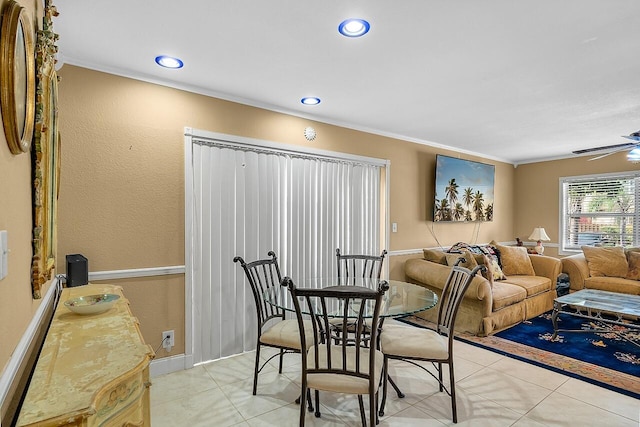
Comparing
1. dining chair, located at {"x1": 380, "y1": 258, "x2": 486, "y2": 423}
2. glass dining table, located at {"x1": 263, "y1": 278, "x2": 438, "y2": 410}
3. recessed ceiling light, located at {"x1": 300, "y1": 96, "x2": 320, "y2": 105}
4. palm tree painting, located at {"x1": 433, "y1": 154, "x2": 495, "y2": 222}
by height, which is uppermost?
recessed ceiling light, located at {"x1": 300, "y1": 96, "x2": 320, "y2": 105}

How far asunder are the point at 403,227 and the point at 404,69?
8.02ft

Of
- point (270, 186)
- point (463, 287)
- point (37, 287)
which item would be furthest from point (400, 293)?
point (37, 287)

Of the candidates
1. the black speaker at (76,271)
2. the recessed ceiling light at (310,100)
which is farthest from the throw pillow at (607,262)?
the black speaker at (76,271)

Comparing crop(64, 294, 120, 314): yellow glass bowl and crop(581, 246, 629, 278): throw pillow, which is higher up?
crop(64, 294, 120, 314): yellow glass bowl

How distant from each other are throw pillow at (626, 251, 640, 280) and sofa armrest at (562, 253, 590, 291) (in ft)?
1.45

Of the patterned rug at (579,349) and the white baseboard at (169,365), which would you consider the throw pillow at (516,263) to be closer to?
the patterned rug at (579,349)

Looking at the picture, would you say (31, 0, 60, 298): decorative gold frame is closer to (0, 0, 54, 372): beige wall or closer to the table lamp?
(0, 0, 54, 372): beige wall

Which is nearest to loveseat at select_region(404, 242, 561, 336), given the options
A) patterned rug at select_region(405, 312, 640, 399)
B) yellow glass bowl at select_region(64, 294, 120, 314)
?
patterned rug at select_region(405, 312, 640, 399)

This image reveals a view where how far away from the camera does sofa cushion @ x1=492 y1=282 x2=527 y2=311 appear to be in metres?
3.74

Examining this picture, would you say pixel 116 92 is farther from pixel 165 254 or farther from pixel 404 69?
pixel 404 69

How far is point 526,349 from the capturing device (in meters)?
3.29

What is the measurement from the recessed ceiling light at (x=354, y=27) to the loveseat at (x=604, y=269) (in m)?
4.66

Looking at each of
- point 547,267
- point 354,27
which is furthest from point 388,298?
point 547,267

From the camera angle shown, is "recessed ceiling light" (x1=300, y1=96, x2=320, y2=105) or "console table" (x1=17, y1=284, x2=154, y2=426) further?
"recessed ceiling light" (x1=300, y1=96, x2=320, y2=105)
